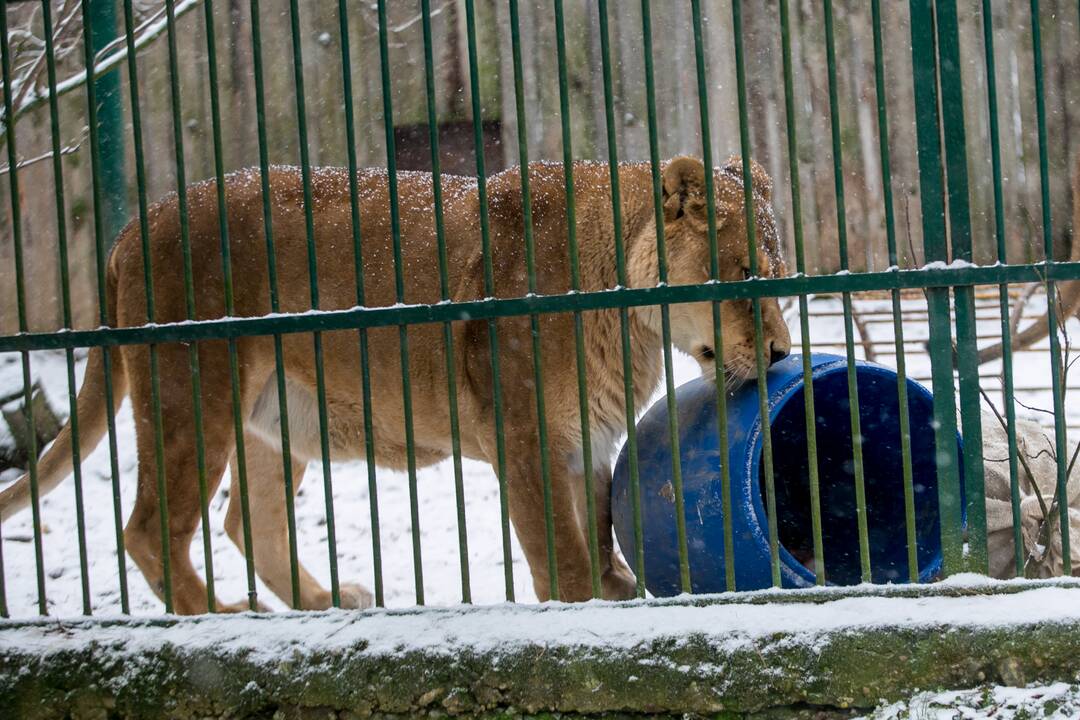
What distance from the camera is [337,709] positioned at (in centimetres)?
360

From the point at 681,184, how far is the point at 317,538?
11.6 feet

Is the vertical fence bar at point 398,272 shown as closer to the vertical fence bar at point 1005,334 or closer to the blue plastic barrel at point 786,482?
the blue plastic barrel at point 786,482

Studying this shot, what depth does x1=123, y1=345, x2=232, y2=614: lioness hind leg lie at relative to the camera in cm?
457

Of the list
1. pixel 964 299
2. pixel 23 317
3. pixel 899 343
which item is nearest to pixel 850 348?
pixel 899 343

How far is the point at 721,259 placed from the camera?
4.62 meters

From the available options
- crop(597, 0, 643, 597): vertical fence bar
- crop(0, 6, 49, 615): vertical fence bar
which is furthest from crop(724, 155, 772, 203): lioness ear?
crop(0, 6, 49, 615): vertical fence bar

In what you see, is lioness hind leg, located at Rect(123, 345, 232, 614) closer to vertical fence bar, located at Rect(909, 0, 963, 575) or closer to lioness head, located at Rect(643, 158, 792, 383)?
lioness head, located at Rect(643, 158, 792, 383)

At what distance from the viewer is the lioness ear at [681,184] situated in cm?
451

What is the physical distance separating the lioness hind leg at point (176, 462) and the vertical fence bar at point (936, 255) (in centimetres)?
268

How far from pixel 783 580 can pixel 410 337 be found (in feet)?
5.94

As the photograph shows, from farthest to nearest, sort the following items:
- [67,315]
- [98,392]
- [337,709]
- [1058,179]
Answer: [1058,179] → [98,392] → [67,315] → [337,709]

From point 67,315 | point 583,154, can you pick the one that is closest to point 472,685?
point 67,315

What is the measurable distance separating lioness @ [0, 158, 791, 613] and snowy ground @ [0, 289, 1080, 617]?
3.48ft

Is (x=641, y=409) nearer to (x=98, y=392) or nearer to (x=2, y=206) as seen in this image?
(x=98, y=392)
